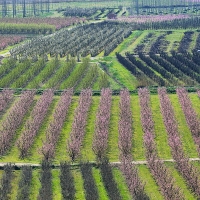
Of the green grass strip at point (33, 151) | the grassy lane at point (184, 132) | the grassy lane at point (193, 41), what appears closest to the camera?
the green grass strip at point (33, 151)

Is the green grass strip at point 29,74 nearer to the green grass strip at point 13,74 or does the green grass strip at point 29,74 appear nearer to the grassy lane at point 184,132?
the green grass strip at point 13,74

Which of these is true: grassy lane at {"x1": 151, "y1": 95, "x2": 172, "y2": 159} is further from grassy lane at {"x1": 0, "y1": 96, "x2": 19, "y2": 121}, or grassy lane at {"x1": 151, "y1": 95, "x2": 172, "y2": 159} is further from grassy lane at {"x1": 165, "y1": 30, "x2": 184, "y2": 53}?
grassy lane at {"x1": 165, "y1": 30, "x2": 184, "y2": 53}

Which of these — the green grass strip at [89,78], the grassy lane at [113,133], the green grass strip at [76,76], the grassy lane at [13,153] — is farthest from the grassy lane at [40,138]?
the green grass strip at [89,78]

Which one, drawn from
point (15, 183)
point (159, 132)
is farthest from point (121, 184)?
point (159, 132)

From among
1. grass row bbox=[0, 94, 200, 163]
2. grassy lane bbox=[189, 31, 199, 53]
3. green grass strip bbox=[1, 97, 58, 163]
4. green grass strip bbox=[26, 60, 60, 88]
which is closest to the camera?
green grass strip bbox=[1, 97, 58, 163]

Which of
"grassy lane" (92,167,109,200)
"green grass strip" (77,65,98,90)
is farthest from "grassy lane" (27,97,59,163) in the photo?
"green grass strip" (77,65,98,90)

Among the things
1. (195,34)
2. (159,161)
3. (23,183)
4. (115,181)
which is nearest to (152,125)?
(159,161)
